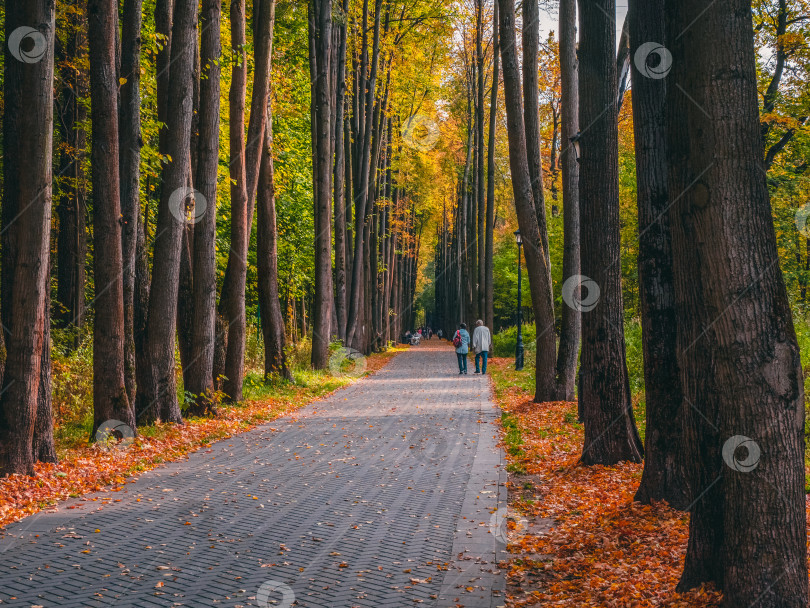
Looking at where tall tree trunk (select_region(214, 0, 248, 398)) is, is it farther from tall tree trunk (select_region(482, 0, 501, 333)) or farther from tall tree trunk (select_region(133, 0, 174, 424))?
tall tree trunk (select_region(482, 0, 501, 333))

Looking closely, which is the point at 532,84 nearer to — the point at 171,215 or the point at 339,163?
the point at 171,215

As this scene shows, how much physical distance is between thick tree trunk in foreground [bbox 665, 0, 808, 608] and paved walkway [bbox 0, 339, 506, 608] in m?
1.93

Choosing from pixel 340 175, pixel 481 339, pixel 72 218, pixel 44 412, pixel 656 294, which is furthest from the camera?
pixel 340 175

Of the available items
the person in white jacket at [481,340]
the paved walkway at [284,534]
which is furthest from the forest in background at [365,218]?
the person in white jacket at [481,340]

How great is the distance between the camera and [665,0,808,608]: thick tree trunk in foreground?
3992 millimetres

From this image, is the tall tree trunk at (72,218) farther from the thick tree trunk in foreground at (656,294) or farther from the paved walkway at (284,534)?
the thick tree trunk in foreground at (656,294)

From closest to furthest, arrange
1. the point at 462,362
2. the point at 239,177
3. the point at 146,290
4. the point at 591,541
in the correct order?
the point at 591,541
the point at 146,290
the point at 239,177
the point at 462,362

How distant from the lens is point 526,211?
52.2ft

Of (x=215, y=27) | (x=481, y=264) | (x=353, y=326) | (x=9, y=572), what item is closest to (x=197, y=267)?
(x=215, y=27)

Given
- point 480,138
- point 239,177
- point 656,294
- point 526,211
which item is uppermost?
point 480,138

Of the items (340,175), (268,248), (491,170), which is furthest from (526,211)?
(340,175)

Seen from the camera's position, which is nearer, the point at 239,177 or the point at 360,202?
the point at 239,177

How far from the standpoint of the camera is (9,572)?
5570 millimetres

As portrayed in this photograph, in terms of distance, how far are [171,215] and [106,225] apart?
6.30ft
